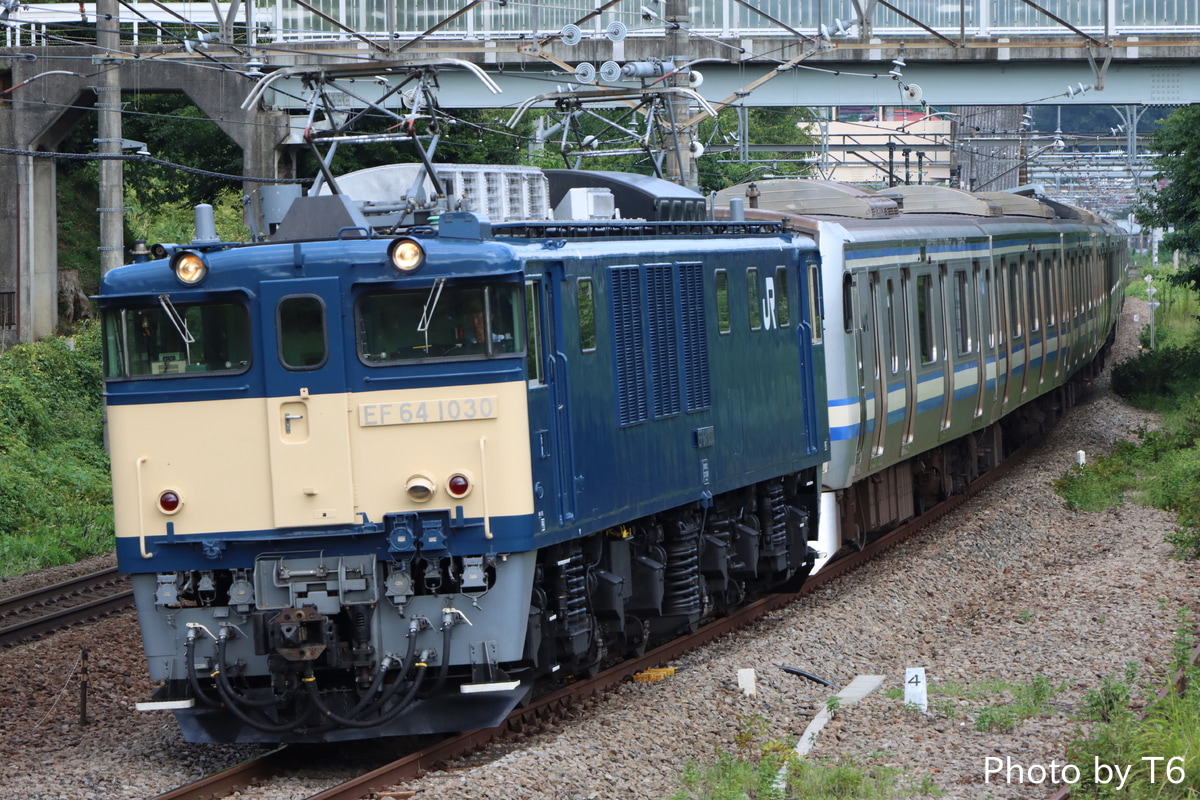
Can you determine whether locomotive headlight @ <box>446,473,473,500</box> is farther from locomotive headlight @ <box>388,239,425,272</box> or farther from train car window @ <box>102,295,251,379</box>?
train car window @ <box>102,295,251,379</box>

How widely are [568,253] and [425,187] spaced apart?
1.72 metres

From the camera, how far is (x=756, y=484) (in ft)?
46.1

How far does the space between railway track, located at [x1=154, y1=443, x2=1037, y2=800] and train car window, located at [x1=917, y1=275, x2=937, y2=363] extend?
13.0ft

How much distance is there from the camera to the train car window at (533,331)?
965 cm

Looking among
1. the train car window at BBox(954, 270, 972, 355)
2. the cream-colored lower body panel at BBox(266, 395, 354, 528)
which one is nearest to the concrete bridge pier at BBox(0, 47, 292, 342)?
the train car window at BBox(954, 270, 972, 355)

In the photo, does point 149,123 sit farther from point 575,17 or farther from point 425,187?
point 425,187

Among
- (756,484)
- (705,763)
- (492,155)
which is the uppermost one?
(492,155)

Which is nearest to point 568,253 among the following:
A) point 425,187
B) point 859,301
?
point 425,187

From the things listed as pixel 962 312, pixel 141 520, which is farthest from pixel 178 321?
pixel 962 312

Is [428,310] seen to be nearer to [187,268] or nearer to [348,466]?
[348,466]

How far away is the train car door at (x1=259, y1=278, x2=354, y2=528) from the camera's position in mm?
9352

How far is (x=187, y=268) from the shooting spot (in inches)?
380

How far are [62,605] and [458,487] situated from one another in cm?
785

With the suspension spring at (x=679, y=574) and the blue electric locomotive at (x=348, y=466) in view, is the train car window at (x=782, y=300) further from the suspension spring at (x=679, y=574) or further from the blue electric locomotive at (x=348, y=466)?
the blue electric locomotive at (x=348, y=466)
